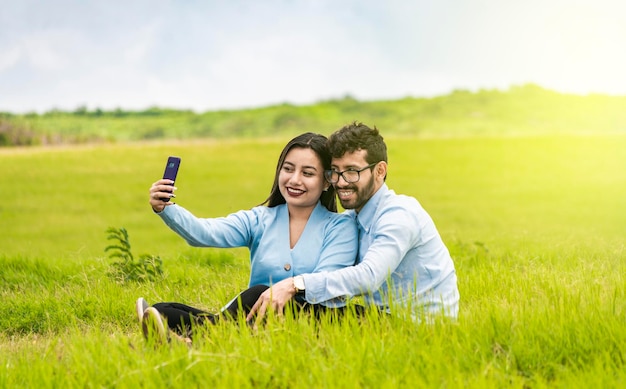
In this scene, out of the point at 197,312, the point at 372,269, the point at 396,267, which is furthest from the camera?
the point at 197,312

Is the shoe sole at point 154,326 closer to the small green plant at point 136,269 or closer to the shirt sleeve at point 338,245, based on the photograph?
the shirt sleeve at point 338,245

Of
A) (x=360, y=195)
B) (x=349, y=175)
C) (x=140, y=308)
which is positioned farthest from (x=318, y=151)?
(x=140, y=308)

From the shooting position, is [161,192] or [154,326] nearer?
[154,326]

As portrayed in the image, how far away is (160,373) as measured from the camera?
145 inches

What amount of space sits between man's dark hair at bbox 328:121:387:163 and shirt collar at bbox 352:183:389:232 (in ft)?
0.69

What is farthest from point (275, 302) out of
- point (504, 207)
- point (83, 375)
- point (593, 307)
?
point (504, 207)

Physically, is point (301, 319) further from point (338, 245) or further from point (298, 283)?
point (338, 245)

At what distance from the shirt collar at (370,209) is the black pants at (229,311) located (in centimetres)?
53

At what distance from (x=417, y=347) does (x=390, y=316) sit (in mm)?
422

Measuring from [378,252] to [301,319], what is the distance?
59 centimetres

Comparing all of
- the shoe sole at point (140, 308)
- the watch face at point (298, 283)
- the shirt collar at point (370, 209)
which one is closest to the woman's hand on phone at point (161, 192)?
the shoe sole at point (140, 308)

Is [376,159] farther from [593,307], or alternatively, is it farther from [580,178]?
[580,178]

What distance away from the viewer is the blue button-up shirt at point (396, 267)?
4125mm

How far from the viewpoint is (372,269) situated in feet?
13.4
